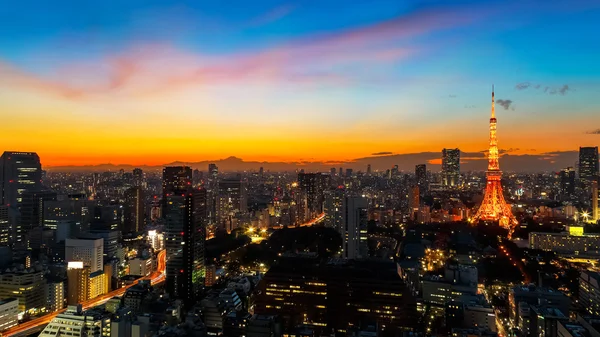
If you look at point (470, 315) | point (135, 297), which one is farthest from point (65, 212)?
point (470, 315)

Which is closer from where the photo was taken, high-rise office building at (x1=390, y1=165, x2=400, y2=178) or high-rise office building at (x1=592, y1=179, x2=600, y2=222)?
high-rise office building at (x1=592, y1=179, x2=600, y2=222)

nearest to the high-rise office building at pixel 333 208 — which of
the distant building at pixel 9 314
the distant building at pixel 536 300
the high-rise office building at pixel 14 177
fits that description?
the distant building at pixel 536 300

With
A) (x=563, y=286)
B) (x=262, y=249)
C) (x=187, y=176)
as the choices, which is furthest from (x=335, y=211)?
(x=563, y=286)

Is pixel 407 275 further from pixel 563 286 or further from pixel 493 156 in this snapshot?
pixel 493 156

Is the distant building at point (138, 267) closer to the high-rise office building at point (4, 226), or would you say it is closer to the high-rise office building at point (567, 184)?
the high-rise office building at point (4, 226)

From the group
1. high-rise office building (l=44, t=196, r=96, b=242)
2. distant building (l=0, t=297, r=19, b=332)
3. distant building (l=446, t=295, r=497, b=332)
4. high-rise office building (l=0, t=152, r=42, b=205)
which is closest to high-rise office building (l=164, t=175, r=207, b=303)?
distant building (l=0, t=297, r=19, b=332)

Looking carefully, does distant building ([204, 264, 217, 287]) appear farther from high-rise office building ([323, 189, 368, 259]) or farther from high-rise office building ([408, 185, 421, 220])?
high-rise office building ([408, 185, 421, 220])
